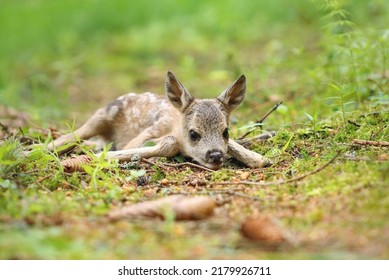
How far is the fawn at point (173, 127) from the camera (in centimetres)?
651


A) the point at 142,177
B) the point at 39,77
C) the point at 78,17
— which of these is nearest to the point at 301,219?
the point at 142,177

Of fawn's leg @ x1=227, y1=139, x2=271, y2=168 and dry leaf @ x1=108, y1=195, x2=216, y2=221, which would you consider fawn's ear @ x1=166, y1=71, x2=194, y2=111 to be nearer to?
fawn's leg @ x1=227, y1=139, x2=271, y2=168

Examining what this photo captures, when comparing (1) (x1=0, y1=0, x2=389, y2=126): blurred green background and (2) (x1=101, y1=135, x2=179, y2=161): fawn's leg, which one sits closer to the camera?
(2) (x1=101, y1=135, x2=179, y2=161): fawn's leg

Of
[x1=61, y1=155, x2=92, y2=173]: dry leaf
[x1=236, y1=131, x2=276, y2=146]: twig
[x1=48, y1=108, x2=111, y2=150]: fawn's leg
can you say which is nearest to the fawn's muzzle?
[x1=236, y1=131, x2=276, y2=146]: twig

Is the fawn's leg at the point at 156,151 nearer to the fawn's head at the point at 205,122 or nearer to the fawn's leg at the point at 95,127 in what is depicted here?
the fawn's head at the point at 205,122

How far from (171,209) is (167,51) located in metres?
10.9

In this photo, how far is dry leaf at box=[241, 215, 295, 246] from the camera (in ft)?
12.8

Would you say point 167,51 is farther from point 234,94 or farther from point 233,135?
point 234,94

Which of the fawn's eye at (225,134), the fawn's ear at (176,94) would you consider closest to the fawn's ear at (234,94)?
the fawn's ear at (176,94)

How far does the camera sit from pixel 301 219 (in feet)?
14.0

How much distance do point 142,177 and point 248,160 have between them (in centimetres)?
117

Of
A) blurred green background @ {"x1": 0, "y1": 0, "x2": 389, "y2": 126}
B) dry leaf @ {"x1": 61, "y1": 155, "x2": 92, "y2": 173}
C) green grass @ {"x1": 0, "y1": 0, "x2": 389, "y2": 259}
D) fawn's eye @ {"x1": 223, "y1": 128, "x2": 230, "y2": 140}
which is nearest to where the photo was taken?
green grass @ {"x1": 0, "y1": 0, "x2": 389, "y2": 259}

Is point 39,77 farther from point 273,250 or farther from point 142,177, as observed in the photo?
point 273,250

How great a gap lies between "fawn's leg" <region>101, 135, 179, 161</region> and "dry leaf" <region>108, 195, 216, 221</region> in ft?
6.66
